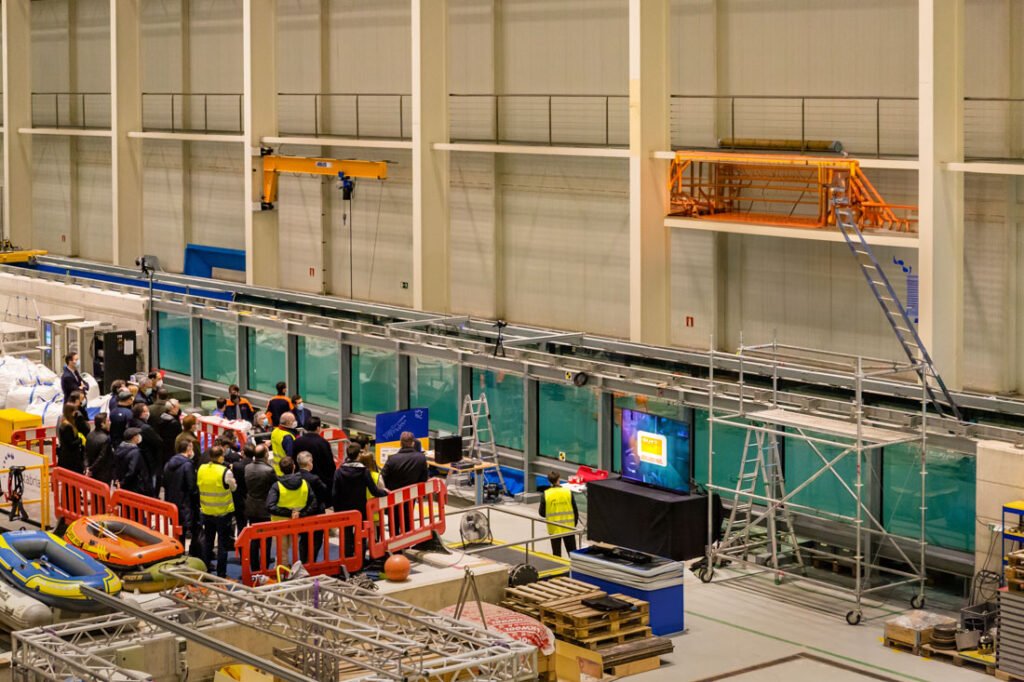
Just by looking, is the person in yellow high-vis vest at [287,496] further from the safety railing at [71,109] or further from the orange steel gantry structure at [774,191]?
the safety railing at [71,109]

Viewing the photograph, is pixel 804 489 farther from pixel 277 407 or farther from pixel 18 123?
pixel 18 123

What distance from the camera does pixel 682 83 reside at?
86.4 feet

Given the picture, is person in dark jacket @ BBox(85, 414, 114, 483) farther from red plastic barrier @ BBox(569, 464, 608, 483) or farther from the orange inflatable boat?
red plastic barrier @ BBox(569, 464, 608, 483)

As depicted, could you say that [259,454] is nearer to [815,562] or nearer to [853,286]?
[815,562]

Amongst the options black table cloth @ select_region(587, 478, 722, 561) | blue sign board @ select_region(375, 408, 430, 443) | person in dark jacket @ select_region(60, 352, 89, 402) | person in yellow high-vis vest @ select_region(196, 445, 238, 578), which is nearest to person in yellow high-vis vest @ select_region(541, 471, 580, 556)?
black table cloth @ select_region(587, 478, 722, 561)

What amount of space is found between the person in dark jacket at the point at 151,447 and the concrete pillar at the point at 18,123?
77.5ft

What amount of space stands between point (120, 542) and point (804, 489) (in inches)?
331

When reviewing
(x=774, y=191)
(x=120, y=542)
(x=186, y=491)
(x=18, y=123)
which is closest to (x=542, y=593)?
(x=186, y=491)

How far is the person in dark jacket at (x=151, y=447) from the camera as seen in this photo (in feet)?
65.2

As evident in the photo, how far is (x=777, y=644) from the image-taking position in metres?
16.2

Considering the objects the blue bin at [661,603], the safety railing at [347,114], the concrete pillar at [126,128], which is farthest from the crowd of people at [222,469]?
the concrete pillar at [126,128]

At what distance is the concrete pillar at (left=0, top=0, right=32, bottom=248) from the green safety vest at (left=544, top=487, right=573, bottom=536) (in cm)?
2739

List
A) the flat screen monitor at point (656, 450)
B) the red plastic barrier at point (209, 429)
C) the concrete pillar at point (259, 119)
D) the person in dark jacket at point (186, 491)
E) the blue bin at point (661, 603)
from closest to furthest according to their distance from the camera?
the blue bin at point (661, 603)
the person in dark jacket at point (186, 491)
the flat screen monitor at point (656, 450)
the red plastic barrier at point (209, 429)
the concrete pillar at point (259, 119)

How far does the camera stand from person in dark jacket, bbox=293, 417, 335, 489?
733 inches
